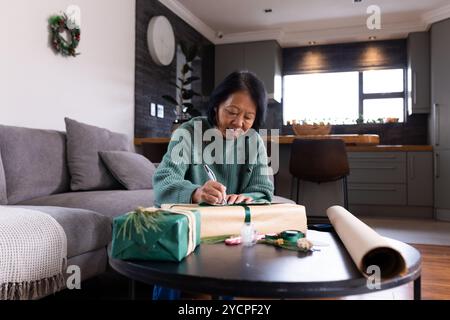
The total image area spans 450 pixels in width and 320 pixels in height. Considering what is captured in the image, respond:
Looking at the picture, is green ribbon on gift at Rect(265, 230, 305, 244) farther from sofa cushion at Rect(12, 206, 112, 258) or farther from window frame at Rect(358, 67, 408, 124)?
window frame at Rect(358, 67, 408, 124)

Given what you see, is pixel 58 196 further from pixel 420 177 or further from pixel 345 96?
pixel 345 96

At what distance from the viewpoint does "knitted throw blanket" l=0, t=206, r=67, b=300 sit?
1197 millimetres

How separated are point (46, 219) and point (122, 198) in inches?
26.5

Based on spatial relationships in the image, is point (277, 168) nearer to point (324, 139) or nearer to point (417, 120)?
point (324, 139)

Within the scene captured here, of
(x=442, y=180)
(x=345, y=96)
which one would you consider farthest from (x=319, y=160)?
(x=345, y=96)

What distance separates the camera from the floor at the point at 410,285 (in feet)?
6.22

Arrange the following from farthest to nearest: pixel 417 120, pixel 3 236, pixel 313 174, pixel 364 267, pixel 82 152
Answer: pixel 417 120 → pixel 313 174 → pixel 82 152 → pixel 3 236 → pixel 364 267

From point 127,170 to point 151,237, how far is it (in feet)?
6.37

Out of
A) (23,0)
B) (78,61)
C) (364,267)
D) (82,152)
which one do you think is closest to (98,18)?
(78,61)

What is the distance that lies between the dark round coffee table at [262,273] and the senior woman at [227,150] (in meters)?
0.38

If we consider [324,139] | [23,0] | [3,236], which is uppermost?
[23,0]

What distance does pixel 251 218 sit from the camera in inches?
36.9

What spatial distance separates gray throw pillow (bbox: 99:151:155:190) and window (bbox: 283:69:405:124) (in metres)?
3.83

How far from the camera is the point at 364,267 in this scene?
66 centimetres
